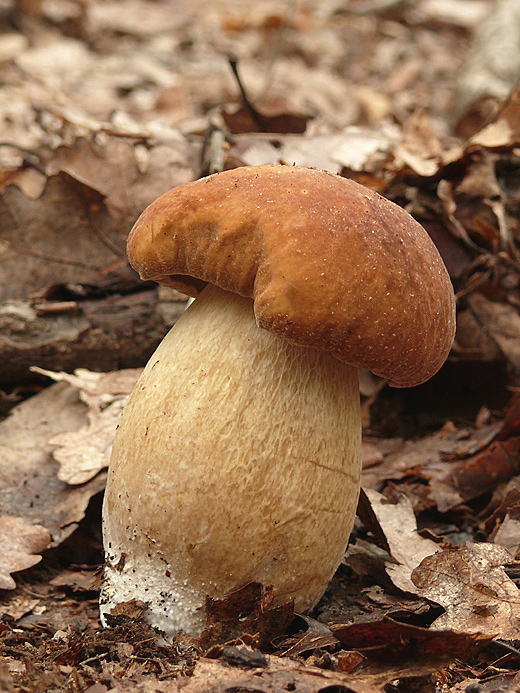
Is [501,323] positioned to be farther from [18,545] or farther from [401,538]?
[18,545]

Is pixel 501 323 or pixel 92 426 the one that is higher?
pixel 501 323

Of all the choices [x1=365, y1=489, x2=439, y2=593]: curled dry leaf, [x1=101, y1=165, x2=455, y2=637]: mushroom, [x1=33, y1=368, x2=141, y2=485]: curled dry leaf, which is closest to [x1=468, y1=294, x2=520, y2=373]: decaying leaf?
[x1=365, y1=489, x2=439, y2=593]: curled dry leaf

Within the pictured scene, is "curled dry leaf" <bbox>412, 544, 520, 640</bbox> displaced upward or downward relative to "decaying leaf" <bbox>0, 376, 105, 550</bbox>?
upward

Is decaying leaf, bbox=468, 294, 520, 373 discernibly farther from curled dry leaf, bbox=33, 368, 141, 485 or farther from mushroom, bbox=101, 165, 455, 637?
curled dry leaf, bbox=33, 368, 141, 485

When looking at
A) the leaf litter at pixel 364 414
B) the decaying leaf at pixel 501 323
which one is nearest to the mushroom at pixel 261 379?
the leaf litter at pixel 364 414

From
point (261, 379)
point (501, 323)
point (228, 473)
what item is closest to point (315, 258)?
point (261, 379)

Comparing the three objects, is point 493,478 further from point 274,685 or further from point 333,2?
point 333,2

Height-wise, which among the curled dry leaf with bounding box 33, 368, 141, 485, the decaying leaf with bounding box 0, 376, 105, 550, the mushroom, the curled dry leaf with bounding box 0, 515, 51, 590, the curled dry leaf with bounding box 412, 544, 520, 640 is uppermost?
the mushroom
